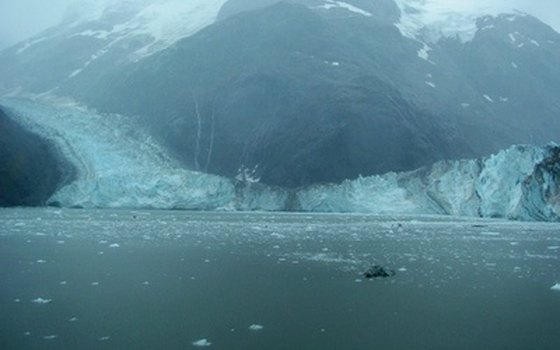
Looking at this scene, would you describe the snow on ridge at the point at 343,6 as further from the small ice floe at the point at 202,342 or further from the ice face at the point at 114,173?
the small ice floe at the point at 202,342

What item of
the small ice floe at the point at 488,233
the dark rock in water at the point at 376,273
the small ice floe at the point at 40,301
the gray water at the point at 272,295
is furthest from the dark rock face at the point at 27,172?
the small ice floe at the point at 40,301

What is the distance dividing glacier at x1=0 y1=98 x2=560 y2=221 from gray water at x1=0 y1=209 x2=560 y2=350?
63.1ft

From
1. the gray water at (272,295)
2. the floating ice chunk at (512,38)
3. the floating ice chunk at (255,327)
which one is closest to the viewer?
the gray water at (272,295)

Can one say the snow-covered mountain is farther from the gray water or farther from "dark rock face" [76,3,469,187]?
the gray water

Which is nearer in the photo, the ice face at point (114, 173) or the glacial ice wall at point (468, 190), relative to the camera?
the glacial ice wall at point (468, 190)

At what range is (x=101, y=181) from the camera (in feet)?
144

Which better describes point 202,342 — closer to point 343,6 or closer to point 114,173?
point 114,173

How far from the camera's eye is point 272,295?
11.1m

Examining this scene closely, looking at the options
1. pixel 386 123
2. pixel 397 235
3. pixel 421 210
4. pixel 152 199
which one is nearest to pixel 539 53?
pixel 386 123

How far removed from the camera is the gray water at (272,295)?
8.20 metres

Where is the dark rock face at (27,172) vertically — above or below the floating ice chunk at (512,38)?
below

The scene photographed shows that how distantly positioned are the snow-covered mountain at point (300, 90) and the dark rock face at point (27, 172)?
1886 mm

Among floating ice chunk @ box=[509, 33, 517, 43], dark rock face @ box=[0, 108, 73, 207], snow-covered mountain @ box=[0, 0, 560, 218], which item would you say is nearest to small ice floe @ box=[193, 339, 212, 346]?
snow-covered mountain @ box=[0, 0, 560, 218]

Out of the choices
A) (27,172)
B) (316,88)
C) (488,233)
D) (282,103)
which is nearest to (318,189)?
(488,233)
